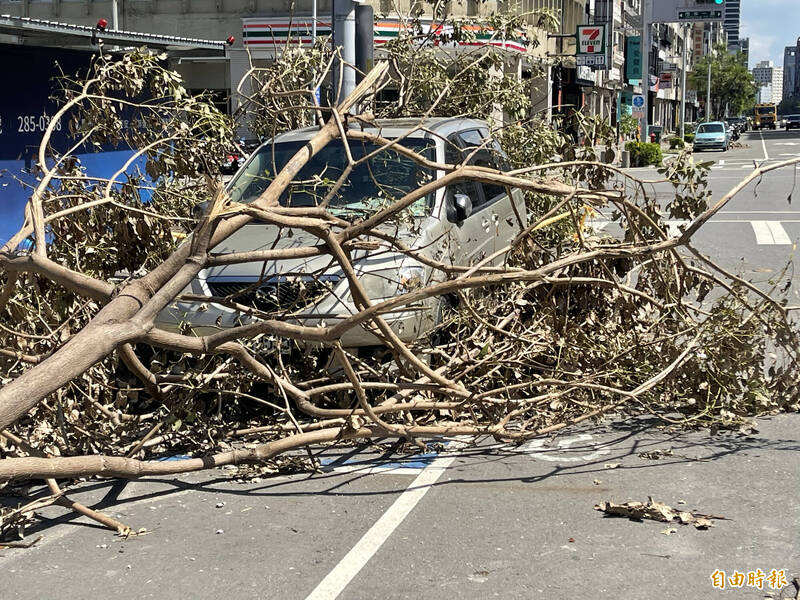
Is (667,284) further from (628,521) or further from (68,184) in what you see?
(68,184)

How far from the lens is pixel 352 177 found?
25.9 feet

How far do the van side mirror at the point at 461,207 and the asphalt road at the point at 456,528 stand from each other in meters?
2.03

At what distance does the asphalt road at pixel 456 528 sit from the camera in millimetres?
4379

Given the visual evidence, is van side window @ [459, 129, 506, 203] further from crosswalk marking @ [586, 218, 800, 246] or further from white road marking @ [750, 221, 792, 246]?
white road marking @ [750, 221, 792, 246]

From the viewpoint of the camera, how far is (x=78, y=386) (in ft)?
19.8

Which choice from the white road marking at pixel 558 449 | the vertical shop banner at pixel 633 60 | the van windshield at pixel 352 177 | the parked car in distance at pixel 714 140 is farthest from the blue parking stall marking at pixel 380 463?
the vertical shop banner at pixel 633 60

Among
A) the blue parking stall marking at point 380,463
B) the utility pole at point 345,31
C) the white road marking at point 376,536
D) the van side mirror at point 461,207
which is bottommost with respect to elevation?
the blue parking stall marking at point 380,463

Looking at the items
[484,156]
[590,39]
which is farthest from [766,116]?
[484,156]

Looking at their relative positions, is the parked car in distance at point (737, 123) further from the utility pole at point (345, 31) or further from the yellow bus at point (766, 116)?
the utility pole at point (345, 31)

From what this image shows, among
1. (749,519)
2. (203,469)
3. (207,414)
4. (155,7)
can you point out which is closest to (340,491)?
(203,469)

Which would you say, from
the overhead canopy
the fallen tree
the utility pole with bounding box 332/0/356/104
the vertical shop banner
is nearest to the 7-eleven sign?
the vertical shop banner

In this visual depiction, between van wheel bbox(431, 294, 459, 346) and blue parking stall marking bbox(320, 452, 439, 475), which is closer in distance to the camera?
blue parking stall marking bbox(320, 452, 439, 475)

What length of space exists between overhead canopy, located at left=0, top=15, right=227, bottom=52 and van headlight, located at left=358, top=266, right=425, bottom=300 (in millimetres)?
5257

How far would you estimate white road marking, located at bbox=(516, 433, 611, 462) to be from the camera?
19.9 ft
